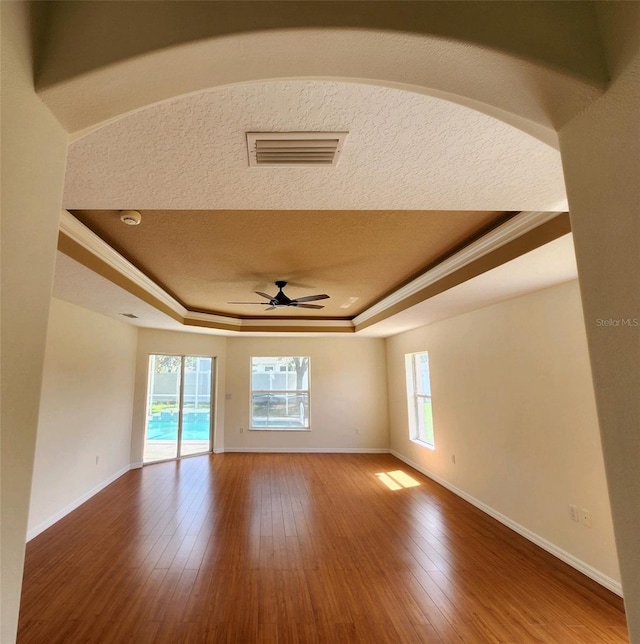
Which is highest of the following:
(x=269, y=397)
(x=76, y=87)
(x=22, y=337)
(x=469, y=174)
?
(x=469, y=174)

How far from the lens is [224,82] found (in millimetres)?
894

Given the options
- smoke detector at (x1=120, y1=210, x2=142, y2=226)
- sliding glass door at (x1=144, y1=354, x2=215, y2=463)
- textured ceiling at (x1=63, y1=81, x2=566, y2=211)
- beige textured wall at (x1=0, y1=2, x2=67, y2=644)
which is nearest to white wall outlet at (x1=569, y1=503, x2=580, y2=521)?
textured ceiling at (x1=63, y1=81, x2=566, y2=211)

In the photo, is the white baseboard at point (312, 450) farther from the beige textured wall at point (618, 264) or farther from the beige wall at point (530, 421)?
the beige textured wall at point (618, 264)

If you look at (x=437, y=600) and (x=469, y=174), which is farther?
(x=437, y=600)

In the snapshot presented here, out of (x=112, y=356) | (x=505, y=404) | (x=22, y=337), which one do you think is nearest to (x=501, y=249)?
(x=505, y=404)

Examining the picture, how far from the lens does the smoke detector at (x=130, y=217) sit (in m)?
2.26

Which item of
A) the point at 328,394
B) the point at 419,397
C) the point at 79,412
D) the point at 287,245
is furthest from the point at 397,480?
the point at 79,412

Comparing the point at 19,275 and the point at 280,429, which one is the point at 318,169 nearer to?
the point at 19,275

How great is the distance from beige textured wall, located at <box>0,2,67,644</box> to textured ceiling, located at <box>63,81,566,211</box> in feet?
1.47

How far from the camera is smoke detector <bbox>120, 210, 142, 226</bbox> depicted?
2.26 metres

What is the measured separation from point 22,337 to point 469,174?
1676mm

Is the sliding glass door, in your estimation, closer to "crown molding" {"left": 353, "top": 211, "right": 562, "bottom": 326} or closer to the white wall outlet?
"crown molding" {"left": 353, "top": 211, "right": 562, "bottom": 326}

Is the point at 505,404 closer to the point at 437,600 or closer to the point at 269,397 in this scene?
the point at 437,600

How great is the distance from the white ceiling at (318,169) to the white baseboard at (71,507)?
3505mm
